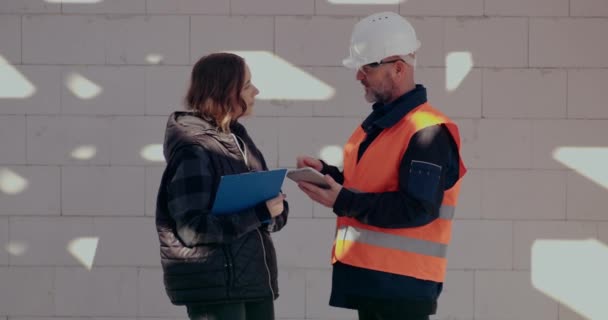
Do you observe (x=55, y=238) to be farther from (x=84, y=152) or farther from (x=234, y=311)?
(x=234, y=311)

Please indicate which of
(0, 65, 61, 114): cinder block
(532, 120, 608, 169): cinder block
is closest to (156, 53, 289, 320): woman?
(0, 65, 61, 114): cinder block

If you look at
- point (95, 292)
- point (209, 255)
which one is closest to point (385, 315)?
point (209, 255)

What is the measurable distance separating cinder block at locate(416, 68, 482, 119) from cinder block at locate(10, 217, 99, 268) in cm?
177

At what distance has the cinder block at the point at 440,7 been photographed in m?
5.27

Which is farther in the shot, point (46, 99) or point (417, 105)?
point (46, 99)

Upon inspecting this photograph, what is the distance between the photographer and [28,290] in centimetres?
535

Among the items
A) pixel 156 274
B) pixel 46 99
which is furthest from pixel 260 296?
pixel 46 99

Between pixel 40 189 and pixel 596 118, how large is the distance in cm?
271

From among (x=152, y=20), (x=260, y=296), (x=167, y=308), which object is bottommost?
(x=167, y=308)

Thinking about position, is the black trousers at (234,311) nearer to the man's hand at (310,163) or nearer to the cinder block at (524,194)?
the man's hand at (310,163)

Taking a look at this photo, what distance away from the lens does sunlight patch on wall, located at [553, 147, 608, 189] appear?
5285mm

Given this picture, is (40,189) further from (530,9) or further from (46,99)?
(530,9)

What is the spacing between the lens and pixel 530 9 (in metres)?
5.29

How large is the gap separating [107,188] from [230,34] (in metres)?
0.95
